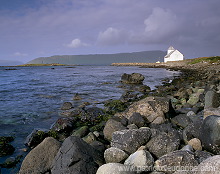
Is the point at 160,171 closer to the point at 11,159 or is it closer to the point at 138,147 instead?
the point at 138,147

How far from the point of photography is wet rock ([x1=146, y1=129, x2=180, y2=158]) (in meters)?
4.71

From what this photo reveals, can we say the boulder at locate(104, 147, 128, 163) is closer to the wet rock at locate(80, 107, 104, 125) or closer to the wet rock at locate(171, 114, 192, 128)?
the wet rock at locate(171, 114, 192, 128)

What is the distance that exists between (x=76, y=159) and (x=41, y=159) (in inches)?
44.1

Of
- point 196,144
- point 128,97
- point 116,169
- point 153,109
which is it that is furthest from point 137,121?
point 128,97

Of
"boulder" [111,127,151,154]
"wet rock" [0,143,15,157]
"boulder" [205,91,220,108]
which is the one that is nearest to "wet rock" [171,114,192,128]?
"boulder" [205,91,220,108]

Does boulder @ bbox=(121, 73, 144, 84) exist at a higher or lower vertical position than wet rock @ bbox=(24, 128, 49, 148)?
higher

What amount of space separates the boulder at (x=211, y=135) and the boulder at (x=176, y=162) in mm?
1058

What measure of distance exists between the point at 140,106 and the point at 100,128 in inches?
82.1

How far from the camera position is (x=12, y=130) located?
8.28m

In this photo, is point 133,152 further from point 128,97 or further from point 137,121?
point 128,97

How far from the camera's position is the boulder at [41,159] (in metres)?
4.58

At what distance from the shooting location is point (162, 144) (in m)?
4.80

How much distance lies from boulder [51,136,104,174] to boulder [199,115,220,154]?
110 inches

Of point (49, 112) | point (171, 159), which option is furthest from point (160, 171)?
point (49, 112)
